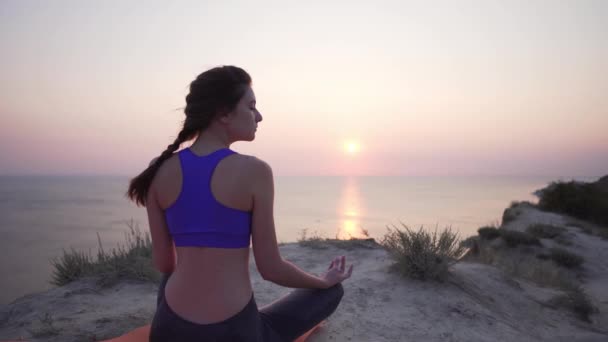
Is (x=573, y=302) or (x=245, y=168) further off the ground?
(x=245, y=168)

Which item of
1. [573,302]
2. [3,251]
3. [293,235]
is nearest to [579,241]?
[573,302]

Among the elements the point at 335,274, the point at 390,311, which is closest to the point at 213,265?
the point at 335,274

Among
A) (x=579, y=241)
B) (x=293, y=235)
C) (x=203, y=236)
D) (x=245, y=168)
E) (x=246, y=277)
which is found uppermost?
(x=245, y=168)

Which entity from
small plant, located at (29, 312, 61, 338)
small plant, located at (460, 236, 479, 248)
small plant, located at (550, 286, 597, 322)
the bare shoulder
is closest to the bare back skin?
the bare shoulder

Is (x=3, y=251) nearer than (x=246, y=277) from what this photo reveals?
No

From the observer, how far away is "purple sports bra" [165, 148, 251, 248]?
1585 mm

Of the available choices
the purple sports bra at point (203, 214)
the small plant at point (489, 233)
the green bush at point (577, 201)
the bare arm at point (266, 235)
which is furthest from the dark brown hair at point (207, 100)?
the green bush at point (577, 201)

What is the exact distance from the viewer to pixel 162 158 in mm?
1806

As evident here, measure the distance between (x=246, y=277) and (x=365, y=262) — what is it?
15.6ft

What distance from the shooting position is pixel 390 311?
13.1 ft

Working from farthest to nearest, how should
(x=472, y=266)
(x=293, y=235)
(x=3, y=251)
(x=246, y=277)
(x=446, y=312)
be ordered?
(x=293, y=235) → (x=3, y=251) → (x=472, y=266) → (x=446, y=312) → (x=246, y=277)

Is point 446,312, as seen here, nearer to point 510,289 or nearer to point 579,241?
point 510,289

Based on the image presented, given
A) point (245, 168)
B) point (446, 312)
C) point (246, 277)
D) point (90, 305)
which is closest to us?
point (245, 168)

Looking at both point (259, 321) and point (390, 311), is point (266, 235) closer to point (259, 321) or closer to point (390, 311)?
point (259, 321)
